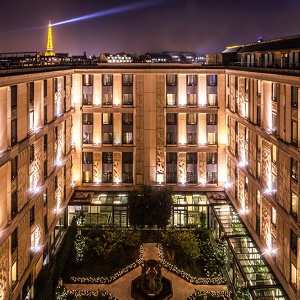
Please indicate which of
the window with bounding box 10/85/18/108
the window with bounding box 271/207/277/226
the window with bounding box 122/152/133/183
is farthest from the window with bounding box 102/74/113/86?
the window with bounding box 271/207/277/226

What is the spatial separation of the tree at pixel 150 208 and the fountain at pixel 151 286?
9.47 meters

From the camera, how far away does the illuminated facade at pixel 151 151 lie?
2641 cm

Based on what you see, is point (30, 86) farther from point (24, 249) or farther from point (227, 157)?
point (227, 157)

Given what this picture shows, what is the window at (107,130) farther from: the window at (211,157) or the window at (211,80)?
the window at (211,80)

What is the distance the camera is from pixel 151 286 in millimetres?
32938

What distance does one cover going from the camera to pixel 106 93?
5031cm

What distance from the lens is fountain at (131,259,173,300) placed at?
3294cm

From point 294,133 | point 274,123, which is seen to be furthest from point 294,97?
point 274,123

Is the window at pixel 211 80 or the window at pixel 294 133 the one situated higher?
the window at pixel 211 80

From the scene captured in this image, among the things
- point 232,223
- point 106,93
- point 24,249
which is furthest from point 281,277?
point 106,93

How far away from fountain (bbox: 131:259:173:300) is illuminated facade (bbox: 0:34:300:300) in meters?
6.70

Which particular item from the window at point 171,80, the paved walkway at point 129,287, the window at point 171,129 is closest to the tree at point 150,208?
the paved walkway at point 129,287

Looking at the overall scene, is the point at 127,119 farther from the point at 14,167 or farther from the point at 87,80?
the point at 14,167

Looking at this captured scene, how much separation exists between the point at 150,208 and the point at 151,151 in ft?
30.2
